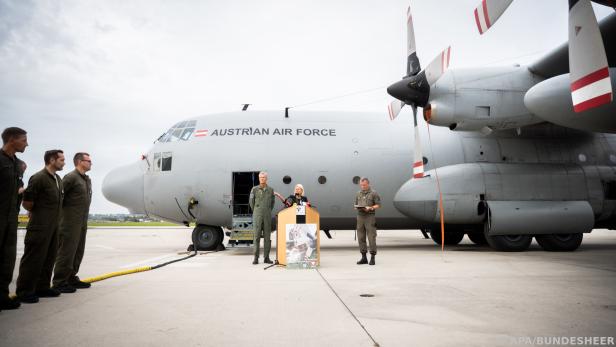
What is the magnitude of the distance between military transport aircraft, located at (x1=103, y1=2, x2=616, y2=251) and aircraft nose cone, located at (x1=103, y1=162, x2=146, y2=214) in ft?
0.11

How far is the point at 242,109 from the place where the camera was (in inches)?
504

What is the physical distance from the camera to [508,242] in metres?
10.4

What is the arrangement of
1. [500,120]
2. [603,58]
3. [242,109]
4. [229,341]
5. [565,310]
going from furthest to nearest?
1. [242,109]
2. [500,120]
3. [603,58]
4. [565,310]
5. [229,341]

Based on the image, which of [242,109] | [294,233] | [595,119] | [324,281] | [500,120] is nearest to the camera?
[324,281]

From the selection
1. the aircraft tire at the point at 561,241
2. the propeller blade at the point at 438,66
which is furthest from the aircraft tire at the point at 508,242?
the propeller blade at the point at 438,66

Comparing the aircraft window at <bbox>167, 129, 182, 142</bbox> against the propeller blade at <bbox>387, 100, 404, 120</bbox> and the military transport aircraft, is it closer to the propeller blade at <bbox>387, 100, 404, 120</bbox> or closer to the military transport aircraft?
the military transport aircraft

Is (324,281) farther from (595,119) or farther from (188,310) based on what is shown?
(595,119)

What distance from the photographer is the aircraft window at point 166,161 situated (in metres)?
11.5

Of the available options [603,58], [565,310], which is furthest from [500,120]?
[565,310]

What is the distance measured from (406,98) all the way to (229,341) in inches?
313

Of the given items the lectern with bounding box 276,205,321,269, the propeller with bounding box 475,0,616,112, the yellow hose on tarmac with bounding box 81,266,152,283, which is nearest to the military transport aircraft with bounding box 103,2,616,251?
the lectern with bounding box 276,205,321,269

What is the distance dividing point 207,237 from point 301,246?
5.19 meters

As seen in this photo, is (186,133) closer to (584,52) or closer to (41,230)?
(41,230)

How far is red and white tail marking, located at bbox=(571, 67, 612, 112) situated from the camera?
4.91 metres
